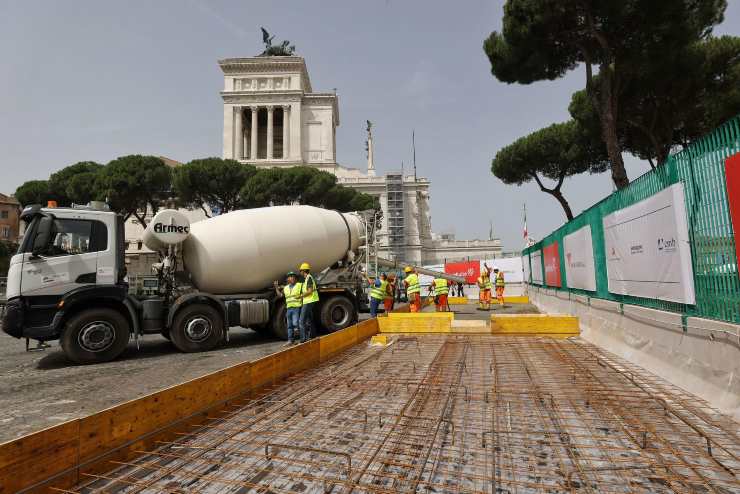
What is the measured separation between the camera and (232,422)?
3.76 m

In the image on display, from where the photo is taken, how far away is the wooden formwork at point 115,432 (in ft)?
8.16

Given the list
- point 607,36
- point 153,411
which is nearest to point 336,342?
point 153,411

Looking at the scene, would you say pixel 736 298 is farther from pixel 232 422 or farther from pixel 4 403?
pixel 4 403

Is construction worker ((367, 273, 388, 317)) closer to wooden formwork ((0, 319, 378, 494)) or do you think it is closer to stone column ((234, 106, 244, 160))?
wooden formwork ((0, 319, 378, 494))

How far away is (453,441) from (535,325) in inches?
248

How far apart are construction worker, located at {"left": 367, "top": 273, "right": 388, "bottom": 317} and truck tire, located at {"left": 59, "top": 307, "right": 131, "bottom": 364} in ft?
17.9

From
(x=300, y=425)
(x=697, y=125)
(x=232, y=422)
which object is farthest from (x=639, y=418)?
(x=697, y=125)

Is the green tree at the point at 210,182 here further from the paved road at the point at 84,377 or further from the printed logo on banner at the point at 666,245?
the printed logo on banner at the point at 666,245

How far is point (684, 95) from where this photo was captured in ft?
54.1

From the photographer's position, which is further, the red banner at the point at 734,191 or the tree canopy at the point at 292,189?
the tree canopy at the point at 292,189

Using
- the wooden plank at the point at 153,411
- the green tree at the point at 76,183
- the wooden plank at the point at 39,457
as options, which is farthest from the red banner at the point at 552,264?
the green tree at the point at 76,183

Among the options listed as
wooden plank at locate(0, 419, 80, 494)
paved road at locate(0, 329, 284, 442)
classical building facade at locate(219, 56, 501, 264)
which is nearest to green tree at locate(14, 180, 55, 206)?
classical building facade at locate(219, 56, 501, 264)

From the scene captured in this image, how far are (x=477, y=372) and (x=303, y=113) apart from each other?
67.1 metres

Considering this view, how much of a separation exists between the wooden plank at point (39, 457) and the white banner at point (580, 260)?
8.20 m
